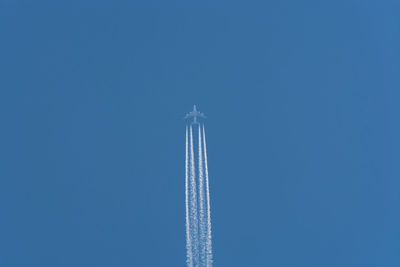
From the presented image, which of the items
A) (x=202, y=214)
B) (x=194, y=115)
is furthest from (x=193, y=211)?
(x=194, y=115)

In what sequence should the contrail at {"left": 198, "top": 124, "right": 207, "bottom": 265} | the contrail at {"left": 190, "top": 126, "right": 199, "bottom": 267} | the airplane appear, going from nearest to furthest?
the contrail at {"left": 198, "top": 124, "right": 207, "bottom": 265} → the contrail at {"left": 190, "top": 126, "right": 199, "bottom": 267} → the airplane

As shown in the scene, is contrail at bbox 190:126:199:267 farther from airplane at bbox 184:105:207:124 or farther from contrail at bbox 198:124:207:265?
airplane at bbox 184:105:207:124

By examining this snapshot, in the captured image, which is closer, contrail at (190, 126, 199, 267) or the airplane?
contrail at (190, 126, 199, 267)

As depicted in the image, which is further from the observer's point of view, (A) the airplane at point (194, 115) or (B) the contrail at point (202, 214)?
(A) the airplane at point (194, 115)

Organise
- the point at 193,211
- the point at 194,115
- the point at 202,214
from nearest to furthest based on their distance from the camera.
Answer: the point at 202,214 < the point at 193,211 < the point at 194,115

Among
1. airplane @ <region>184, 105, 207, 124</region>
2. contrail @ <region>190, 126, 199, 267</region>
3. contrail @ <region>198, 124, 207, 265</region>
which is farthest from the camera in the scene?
airplane @ <region>184, 105, 207, 124</region>

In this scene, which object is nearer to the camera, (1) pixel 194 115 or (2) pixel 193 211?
(2) pixel 193 211

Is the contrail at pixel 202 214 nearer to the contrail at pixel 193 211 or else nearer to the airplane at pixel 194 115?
the contrail at pixel 193 211

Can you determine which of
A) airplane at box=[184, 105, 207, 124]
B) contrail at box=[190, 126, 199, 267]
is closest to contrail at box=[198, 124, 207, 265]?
contrail at box=[190, 126, 199, 267]

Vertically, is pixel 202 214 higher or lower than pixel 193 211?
lower

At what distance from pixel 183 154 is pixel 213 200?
1809 mm

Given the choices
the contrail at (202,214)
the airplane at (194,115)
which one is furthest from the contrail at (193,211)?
the airplane at (194,115)

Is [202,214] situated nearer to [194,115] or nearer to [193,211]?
[193,211]

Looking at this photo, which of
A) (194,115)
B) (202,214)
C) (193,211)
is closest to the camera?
(202,214)
